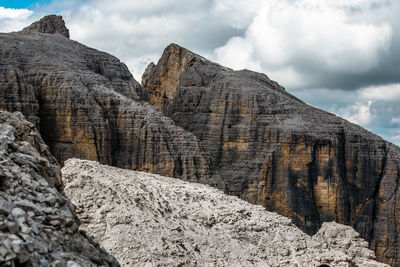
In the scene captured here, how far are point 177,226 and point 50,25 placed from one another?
3004 centimetres

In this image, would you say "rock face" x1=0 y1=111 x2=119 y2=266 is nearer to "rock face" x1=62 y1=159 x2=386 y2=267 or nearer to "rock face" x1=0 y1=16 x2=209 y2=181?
"rock face" x1=62 y1=159 x2=386 y2=267

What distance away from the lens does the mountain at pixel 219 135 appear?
1032 inches

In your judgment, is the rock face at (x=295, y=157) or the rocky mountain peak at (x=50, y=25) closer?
the rock face at (x=295, y=157)

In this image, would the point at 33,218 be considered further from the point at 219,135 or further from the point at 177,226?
the point at 219,135

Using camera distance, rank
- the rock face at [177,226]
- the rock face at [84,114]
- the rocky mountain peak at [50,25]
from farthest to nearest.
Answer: the rocky mountain peak at [50,25] < the rock face at [84,114] < the rock face at [177,226]

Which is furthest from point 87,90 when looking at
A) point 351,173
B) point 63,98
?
point 351,173

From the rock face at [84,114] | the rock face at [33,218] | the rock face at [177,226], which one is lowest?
the rock face at [177,226]

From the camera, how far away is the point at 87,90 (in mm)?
26891

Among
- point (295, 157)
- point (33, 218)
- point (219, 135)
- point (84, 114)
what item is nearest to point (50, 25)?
point (219, 135)

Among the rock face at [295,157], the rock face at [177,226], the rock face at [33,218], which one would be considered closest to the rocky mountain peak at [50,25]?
the rock face at [295,157]

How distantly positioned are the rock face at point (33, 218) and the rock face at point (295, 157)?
2564cm

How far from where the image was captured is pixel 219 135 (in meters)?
35.0

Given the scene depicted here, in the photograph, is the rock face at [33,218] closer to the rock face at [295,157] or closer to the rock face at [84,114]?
the rock face at [84,114]

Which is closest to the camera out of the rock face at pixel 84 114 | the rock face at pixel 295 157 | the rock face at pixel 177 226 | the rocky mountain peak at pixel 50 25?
the rock face at pixel 177 226
